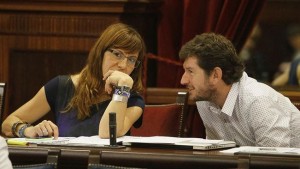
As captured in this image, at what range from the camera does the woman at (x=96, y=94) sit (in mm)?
4012

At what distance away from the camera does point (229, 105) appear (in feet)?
13.0

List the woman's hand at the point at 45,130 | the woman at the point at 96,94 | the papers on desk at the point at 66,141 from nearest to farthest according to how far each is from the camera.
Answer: the papers on desk at the point at 66,141 → the woman's hand at the point at 45,130 → the woman at the point at 96,94

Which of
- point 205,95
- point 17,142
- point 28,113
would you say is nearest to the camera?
point 17,142

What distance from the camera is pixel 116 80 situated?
3875mm

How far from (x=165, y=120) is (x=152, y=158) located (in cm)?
139

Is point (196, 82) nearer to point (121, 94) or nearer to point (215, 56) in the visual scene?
point (215, 56)

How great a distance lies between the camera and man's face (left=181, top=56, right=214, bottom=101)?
403 centimetres

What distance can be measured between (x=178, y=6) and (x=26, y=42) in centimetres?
104

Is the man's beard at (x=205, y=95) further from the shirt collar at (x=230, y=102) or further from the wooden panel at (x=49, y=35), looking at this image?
the wooden panel at (x=49, y=35)

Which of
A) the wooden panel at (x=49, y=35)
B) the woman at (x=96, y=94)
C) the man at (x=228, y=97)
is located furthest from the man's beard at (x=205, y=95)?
the wooden panel at (x=49, y=35)

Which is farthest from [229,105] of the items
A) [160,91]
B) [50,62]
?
[50,62]

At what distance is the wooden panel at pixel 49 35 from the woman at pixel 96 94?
3.64 ft

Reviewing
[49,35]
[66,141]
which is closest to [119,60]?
[66,141]

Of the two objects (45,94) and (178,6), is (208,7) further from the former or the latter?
(45,94)
